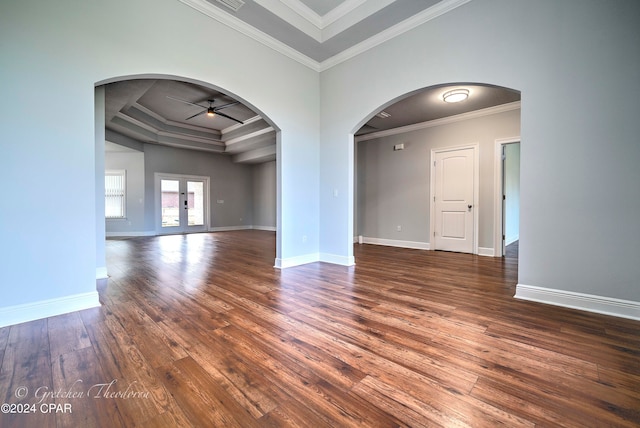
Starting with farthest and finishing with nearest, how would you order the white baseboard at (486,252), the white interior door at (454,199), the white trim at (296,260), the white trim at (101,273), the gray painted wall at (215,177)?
the gray painted wall at (215,177)
the white interior door at (454,199)
the white baseboard at (486,252)
the white trim at (296,260)
the white trim at (101,273)

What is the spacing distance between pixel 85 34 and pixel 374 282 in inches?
151

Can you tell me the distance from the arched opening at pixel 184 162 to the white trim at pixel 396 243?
260 cm

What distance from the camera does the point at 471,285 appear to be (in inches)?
126

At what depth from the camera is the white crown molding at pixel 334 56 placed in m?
3.10

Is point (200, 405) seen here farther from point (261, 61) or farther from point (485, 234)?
point (485, 234)

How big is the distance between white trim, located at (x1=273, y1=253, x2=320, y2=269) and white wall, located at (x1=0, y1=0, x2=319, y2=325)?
7.17ft

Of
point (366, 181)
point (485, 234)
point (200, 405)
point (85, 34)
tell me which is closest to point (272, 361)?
point (200, 405)

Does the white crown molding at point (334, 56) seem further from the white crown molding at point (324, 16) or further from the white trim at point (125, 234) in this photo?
the white trim at point (125, 234)

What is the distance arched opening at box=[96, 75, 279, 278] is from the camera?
615 cm

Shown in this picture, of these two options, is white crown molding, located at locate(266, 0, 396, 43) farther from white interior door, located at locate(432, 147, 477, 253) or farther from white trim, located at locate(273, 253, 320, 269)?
white interior door, located at locate(432, 147, 477, 253)

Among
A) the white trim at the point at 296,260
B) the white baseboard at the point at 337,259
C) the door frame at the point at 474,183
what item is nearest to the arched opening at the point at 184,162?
the white trim at the point at 296,260

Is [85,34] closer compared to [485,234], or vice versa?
[85,34]

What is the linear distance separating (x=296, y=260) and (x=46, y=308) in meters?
2.78

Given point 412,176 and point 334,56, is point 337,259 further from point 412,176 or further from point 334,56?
point 334,56
